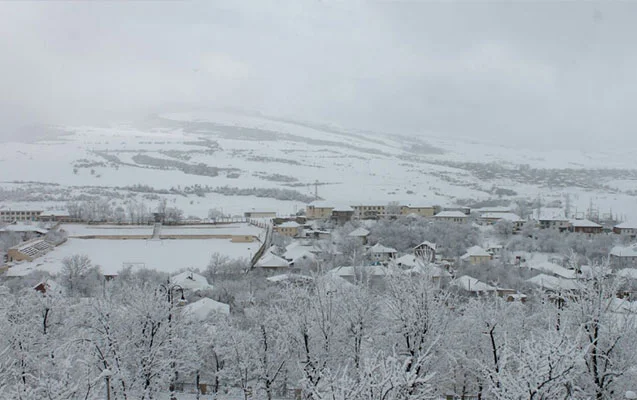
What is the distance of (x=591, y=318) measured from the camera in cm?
812

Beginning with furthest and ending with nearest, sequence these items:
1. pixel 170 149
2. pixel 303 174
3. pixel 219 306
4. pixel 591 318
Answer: pixel 170 149, pixel 303 174, pixel 219 306, pixel 591 318

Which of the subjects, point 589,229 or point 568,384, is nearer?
point 568,384

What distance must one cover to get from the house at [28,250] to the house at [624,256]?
33.5m

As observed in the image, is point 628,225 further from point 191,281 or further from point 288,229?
point 191,281

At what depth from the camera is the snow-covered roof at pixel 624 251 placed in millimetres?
29781

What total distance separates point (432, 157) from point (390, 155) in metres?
11.5

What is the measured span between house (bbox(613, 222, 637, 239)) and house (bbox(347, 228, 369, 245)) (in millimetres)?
19703

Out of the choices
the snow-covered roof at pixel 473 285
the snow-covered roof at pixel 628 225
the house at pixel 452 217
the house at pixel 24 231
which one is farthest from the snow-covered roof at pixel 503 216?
the house at pixel 24 231

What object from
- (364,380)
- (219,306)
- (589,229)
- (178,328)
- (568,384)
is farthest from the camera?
(589,229)

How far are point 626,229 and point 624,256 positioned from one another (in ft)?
40.1

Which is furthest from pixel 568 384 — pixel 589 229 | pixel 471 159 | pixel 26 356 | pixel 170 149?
pixel 471 159

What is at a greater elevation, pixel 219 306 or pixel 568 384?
pixel 568 384

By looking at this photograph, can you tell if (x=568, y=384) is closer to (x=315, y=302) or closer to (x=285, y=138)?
(x=315, y=302)

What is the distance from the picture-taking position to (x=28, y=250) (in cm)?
2956
